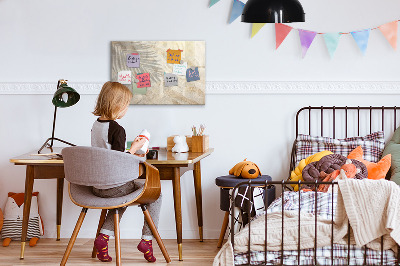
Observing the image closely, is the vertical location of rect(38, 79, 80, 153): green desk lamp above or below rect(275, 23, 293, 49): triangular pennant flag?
below

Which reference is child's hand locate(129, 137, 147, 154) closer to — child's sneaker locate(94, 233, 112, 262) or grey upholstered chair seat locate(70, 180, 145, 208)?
grey upholstered chair seat locate(70, 180, 145, 208)

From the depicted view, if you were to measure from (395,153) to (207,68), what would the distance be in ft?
4.65

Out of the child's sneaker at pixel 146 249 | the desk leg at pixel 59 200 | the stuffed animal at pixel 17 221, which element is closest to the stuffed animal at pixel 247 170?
the child's sneaker at pixel 146 249

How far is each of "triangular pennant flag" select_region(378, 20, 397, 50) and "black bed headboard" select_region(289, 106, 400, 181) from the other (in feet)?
1.56

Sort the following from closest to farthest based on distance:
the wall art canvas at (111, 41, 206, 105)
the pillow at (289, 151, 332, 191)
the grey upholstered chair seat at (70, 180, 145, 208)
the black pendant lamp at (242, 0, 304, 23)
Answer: the black pendant lamp at (242, 0, 304, 23), the grey upholstered chair seat at (70, 180, 145, 208), the pillow at (289, 151, 332, 191), the wall art canvas at (111, 41, 206, 105)

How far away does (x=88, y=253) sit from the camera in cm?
396

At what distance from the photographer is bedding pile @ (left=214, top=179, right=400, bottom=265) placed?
2914 millimetres

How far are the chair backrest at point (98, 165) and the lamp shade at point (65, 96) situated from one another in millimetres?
833

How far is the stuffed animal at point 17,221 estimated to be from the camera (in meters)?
4.27

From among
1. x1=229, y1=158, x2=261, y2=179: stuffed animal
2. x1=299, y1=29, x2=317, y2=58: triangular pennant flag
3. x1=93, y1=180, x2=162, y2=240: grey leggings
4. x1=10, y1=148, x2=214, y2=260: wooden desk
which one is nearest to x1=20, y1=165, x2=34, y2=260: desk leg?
x1=10, y1=148, x2=214, y2=260: wooden desk

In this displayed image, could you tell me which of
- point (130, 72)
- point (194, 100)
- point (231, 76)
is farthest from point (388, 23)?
point (130, 72)

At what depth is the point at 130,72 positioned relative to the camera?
4.39 meters

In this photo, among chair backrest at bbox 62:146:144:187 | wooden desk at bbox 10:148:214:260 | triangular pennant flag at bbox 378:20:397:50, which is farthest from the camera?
triangular pennant flag at bbox 378:20:397:50

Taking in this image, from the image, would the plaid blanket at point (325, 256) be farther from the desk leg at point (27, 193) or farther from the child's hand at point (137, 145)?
the desk leg at point (27, 193)
